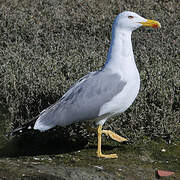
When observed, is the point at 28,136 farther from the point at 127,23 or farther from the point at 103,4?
the point at 103,4

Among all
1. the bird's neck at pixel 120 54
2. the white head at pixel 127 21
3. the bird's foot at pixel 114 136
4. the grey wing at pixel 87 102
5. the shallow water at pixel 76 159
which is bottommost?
the shallow water at pixel 76 159

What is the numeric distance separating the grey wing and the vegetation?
0.53m

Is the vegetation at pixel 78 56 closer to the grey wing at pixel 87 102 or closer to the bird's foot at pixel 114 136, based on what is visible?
the bird's foot at pixel 114 136

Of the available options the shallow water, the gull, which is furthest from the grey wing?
the shallow water

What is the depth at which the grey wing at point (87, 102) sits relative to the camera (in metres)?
3.50

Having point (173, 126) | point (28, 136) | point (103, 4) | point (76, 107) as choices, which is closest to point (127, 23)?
point (76, 107)

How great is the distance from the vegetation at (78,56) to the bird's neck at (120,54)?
2.07 feet

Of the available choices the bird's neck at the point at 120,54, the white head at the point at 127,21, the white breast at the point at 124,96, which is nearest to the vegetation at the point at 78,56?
the white breast at the point at 124,96

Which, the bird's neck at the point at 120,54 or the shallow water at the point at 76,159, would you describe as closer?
the shallow water at the point at 76,159

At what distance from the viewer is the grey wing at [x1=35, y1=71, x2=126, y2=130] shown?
350cm

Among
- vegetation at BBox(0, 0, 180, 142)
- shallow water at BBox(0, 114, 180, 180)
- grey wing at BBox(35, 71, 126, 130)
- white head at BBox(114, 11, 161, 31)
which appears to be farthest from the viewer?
vegetation at BBox(0, 0, 180, 142)

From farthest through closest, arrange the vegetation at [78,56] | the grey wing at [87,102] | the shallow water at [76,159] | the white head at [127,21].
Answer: the vegetation at [78,56] < the white head at [127,21] < the grey wing at [87,102] < the shallow water at [76,159]

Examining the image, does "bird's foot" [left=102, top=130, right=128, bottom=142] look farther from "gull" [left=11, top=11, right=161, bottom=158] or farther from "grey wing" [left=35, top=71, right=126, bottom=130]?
"grey wing" [left=35, top=71, right=126, bottom=130]

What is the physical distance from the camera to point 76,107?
352cm
